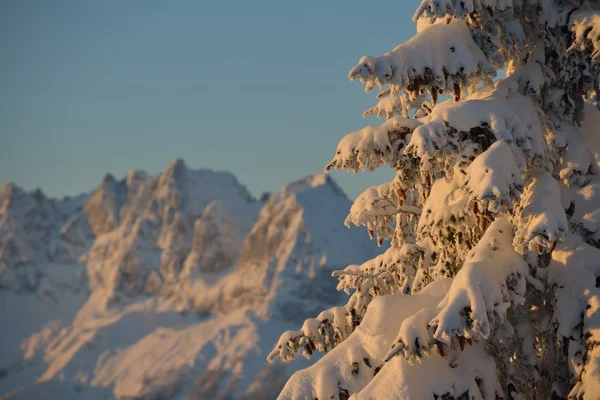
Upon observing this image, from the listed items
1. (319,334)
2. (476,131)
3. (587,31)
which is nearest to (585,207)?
(476,131)

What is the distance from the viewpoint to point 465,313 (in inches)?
260

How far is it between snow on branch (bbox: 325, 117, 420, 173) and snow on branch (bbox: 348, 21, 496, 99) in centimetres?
43

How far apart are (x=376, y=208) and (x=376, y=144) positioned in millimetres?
1598

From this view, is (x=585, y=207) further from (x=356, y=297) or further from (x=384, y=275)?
(x=356, y=297)

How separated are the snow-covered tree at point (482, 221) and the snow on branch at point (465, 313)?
0.01m

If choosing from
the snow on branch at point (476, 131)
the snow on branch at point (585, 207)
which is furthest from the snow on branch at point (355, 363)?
the snow on branch at point (585, 207)

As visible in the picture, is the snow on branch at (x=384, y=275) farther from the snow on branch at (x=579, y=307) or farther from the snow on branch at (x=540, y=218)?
the snow on branch at (x=579, y=307)

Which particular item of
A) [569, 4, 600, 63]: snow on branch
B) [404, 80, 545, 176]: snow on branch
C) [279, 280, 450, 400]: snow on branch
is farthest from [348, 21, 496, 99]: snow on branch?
[279, 280, 450, 400]: snow on branch

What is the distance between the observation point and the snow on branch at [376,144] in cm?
818

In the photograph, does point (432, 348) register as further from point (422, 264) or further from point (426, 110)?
point (426, 110)

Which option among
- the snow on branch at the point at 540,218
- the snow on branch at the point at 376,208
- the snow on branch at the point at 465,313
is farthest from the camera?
the snow on branch at the point at 376,208

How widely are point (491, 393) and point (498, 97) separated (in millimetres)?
3096

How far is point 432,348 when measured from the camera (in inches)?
284

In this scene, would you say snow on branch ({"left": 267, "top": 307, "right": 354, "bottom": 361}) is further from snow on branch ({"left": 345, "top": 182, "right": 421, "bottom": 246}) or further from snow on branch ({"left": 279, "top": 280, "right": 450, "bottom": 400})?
snow on branch ({"left": 279, "top": 280, "right": 450, "bottom": 400})
